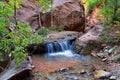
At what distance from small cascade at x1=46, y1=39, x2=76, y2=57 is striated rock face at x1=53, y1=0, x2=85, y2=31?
4741 millimetres

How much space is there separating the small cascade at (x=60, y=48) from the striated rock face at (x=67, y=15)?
4.74 meters

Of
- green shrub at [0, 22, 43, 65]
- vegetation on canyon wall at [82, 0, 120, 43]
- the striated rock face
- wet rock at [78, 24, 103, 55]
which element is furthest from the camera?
the striated rock face

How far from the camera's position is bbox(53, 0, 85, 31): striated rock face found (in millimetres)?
18639

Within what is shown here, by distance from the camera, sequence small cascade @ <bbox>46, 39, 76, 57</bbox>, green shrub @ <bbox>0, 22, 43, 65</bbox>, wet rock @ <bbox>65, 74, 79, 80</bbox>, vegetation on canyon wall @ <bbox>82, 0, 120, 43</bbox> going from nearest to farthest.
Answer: green shrub @ <bbox>0, 22, 43, 65</bbox> < wet rock @ <bbox>65, 74, 79, 80</bbox> < vegetation on canyon wall @ <bbox>82, 0, 120, 43</bbox> < small cascade @ <bbox>46, 39, 76, 57</bbox>

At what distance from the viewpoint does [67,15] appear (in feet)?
60.9

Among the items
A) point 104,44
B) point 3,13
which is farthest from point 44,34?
point 3,13

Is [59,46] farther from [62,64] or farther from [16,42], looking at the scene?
Answer: [16,42]

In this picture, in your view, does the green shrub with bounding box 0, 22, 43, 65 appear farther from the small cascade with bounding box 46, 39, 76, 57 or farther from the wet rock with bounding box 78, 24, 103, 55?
the small cascade with bounding box 46, 39, 76, 57

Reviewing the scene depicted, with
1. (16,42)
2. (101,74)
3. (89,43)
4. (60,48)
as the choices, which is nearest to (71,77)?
(101,74)

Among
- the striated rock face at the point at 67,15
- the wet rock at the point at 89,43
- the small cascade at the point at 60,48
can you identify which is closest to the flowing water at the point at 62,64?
the small cascade at the point at 60,48

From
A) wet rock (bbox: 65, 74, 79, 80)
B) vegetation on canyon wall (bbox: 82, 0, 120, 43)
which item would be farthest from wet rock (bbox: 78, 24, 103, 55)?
wet rock (bbox: 65, 74, 79, 80)

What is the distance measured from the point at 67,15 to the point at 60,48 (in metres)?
5.53

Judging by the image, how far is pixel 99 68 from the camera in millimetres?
9281

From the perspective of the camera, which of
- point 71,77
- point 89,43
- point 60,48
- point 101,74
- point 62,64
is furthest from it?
point 60,48
